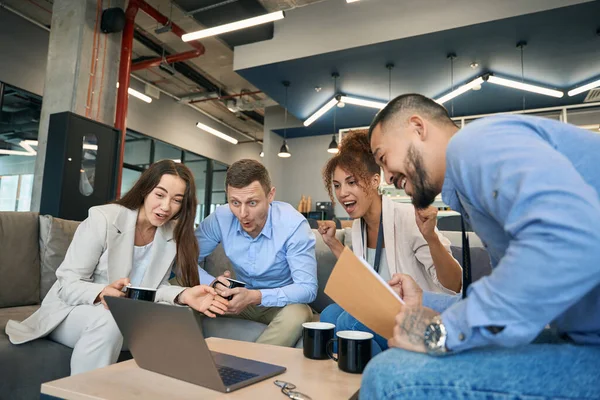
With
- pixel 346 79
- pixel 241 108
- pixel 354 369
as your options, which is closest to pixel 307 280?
pixel 354 369

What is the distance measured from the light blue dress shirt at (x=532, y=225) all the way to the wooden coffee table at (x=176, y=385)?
1.44ft

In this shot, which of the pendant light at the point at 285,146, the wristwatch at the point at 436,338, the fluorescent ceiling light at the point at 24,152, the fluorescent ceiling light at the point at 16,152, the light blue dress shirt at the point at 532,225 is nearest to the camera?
the light blue dress shirt at the point at 532,225

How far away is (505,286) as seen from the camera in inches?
24.8

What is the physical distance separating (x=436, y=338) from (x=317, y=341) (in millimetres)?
603

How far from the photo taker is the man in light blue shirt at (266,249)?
1.84 metres

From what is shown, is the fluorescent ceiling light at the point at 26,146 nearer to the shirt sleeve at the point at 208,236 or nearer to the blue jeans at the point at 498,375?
the shirt sleeve at the point at 208,236

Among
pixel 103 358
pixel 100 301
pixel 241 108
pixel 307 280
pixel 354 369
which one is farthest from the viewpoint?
pixel 241 108

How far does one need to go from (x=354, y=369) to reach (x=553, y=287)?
2.20 feet

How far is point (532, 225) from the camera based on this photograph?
62cm

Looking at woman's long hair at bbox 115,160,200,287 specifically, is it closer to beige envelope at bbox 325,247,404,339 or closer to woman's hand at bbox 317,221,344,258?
woman's hand at bbox 317,221,344,258

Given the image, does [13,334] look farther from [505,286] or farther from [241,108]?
[241,108]

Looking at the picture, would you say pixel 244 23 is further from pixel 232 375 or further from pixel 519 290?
pixel 519 290

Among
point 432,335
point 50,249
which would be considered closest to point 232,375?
point 432,335

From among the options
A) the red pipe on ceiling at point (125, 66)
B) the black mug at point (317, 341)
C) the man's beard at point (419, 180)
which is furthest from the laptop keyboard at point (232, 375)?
the red pipe on ceiling at point (125, 66)
